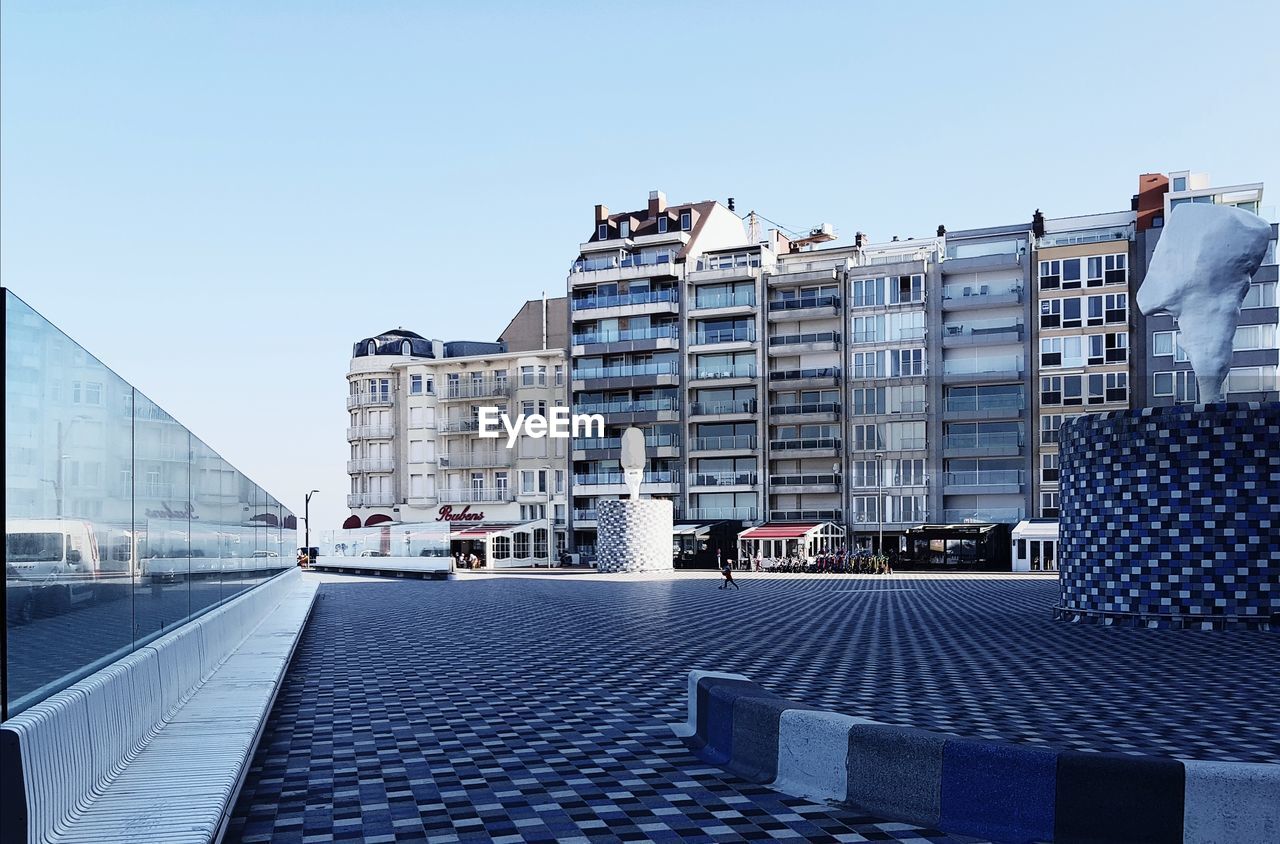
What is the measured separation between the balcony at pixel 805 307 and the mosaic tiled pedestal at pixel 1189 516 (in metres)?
53.2

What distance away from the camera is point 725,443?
7538 cm

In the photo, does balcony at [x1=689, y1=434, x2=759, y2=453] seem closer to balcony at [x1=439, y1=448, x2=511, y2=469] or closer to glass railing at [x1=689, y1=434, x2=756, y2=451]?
glass railing at [x1=689, y1=434, x2=756, y2=451]

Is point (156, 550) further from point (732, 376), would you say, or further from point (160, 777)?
point (732, 376)

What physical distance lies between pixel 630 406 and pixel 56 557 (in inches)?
2815

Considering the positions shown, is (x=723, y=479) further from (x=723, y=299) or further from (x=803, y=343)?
(x=723, y=299)

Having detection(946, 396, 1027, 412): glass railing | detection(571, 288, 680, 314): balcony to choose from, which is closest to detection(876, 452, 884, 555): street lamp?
detection(946, 396, 1027, 412): glass railing

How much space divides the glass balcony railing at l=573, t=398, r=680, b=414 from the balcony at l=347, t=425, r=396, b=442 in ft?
50.6

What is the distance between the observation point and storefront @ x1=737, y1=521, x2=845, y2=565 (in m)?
67.7

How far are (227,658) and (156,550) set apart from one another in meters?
4.31

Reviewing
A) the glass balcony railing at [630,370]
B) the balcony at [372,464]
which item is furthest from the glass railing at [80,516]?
the balcony at [372,464]

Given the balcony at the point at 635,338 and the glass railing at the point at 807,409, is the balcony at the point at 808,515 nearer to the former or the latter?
the glass railing at the point at 807,409

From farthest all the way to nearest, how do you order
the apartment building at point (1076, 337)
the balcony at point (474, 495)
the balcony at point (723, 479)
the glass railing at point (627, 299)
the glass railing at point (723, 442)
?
the balcony at point (474, 495), the glass railing at point (627, 299), the glass railing at point (723, 442), the balcony at point (723, 479), the apartment building at point (1076, 337)

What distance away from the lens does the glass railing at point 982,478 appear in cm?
6731

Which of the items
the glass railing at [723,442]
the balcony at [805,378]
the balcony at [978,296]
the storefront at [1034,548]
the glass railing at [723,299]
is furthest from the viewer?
the glass railing at [723,299]
